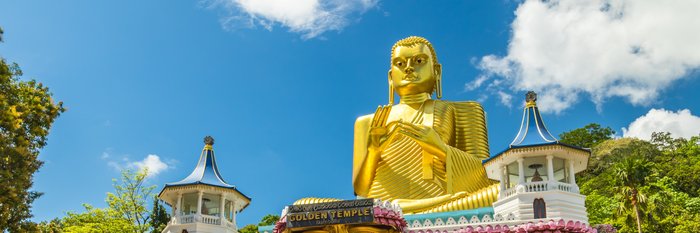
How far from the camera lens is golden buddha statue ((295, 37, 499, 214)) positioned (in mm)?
21578

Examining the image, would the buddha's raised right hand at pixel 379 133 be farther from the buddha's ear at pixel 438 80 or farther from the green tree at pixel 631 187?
the green tree at pixel 631 187

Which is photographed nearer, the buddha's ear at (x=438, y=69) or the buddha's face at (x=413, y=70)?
the buddha's face at (x=413, y=70)

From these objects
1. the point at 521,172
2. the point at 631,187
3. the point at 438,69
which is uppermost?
the point at 438,69

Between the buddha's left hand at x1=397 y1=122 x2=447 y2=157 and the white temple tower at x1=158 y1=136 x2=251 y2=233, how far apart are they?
16.7 ft

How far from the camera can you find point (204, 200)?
21.7 metres

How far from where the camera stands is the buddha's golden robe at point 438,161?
21.7 metres

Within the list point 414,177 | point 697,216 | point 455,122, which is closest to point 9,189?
point 414,177

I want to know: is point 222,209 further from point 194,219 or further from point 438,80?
point 438,80

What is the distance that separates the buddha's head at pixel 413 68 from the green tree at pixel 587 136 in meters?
25.6

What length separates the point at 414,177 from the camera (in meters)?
23.0

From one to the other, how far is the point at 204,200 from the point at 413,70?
28.2 ft

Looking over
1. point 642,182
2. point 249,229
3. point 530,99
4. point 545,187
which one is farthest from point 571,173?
point 249,229

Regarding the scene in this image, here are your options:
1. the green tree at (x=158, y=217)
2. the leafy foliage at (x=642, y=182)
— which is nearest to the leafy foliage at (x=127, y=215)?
the green tree at (x=158, y=217)

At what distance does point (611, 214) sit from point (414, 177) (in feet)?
39.4
